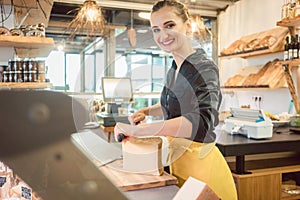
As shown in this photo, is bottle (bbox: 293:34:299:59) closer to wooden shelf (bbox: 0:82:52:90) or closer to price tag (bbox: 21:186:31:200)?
wooden shelf (bbox: 0:82:52:90)

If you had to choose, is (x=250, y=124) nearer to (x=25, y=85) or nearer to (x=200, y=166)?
(x=200, y=166)

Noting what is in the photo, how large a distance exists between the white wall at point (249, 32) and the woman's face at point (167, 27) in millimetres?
2213

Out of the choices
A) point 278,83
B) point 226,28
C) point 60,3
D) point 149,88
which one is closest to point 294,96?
point 278,83

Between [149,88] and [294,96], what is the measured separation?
2.07 m

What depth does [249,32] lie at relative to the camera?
3.73 metres

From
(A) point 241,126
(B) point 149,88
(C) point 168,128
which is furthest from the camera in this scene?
(A) point 241,126

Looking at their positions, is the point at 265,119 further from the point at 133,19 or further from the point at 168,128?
the point at 133,19

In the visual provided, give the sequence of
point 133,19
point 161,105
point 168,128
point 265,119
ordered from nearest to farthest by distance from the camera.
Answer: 1. point 168,128
2. point 161,105
3. point 265,119
4. point 133,19

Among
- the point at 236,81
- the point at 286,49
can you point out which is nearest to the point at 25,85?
the point at 286,49

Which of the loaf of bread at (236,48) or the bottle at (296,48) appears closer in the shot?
the bottle at (296,48)

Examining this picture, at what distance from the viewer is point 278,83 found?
114 inches

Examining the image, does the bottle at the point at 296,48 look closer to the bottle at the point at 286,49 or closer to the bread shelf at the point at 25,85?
the bottle at the point at 286,49

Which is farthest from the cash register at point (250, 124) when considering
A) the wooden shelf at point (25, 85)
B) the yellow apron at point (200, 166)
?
the wooden shelf at point (25, 85)

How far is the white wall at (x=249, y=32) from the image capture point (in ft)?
10.5
